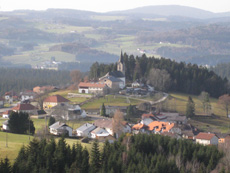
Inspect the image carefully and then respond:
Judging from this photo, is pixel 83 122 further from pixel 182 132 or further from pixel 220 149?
pixel 220 149

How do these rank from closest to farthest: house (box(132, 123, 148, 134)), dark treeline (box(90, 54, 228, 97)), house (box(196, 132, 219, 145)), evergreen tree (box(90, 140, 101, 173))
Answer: evergreen tree (box(90, 140, 101, 173))
house (box(196, 132, 219, 145))
house (box(132, 123, 148, 134))
dark treeline (box(90, 54, 228, 97))

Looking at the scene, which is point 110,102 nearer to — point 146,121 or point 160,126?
point 146,121

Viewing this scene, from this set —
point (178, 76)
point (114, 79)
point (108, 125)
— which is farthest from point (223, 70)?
point (108, 125)

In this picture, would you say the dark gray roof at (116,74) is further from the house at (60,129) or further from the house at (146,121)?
the house at (60,129)

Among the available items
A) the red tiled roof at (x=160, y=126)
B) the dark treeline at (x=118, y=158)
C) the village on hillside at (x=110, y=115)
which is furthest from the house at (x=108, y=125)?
the dark treeline at (x=118, y=158)

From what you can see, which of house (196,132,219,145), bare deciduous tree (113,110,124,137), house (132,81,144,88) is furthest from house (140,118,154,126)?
house (132,81,144,88)

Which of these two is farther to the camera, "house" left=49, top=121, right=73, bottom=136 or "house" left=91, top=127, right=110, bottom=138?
"house" left=91, top=127, right=110, bottom=138

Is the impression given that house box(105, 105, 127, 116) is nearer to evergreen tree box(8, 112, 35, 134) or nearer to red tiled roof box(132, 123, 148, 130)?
red tiled roof box(132, 123, 148, 130)
